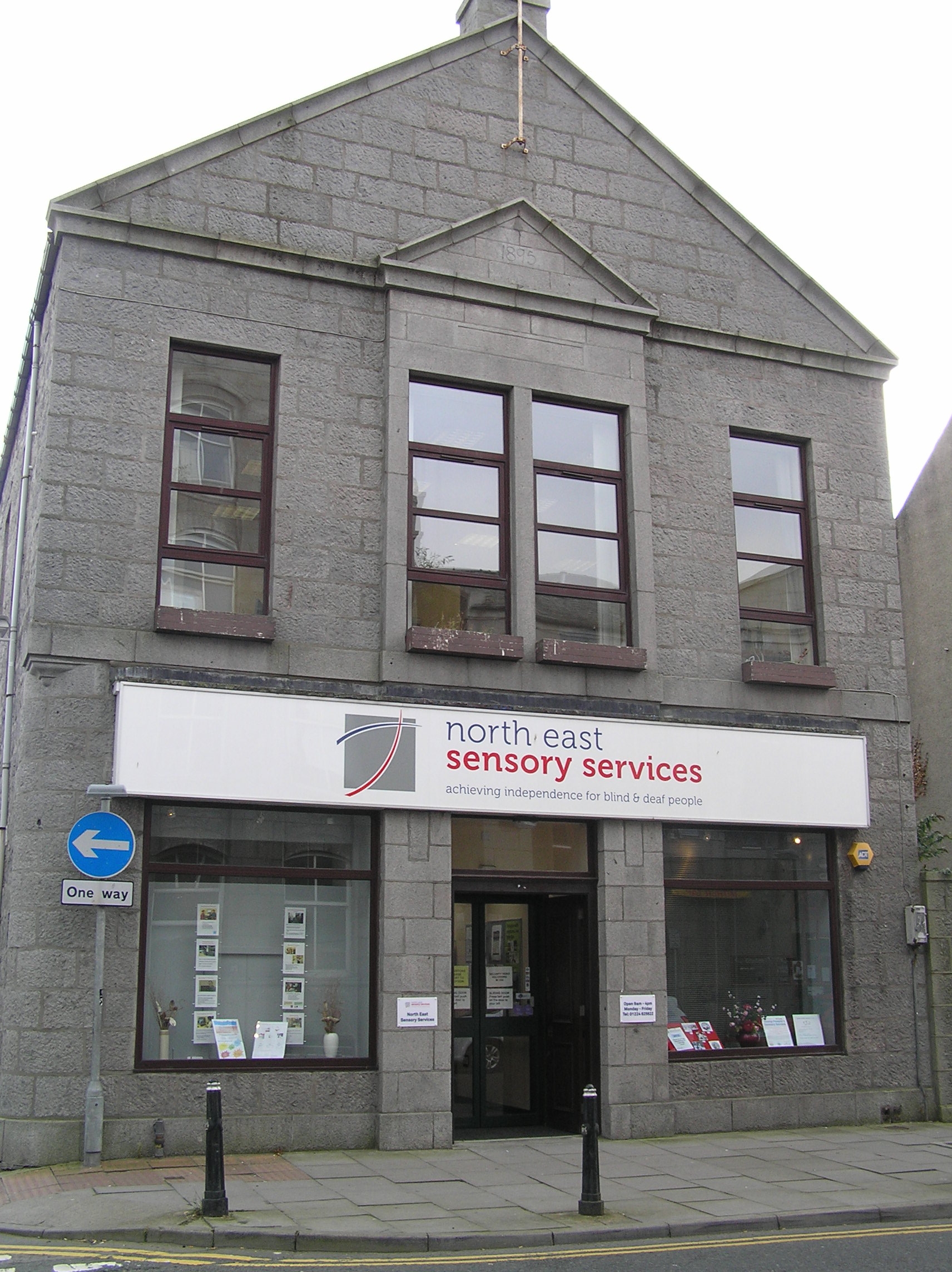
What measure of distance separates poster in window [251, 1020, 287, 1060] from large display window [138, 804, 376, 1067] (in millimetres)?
11

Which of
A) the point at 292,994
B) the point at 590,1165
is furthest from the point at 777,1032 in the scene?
the point at 292,994

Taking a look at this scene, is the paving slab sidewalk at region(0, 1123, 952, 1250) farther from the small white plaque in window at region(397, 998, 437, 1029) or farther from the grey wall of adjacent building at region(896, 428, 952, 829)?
the grey wall of adjacent building at region(896, 428, 952, 829)

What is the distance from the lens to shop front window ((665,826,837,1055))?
14.3 metres

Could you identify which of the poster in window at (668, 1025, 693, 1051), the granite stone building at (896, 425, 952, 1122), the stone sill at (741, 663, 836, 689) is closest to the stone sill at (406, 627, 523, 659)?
the stone sill at (741, 663, 836, 689)

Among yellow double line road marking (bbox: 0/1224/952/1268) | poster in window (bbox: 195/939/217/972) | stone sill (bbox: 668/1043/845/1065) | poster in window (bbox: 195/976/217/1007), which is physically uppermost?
poster in window (bbox: 195/939/217/972)

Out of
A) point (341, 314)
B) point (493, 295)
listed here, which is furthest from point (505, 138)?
point (341, 314)

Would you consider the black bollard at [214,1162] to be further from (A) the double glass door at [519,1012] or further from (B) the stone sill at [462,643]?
(B) the stone sill at [462,643]

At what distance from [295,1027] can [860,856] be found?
6743mm

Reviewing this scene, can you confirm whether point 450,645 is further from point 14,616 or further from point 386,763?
point 14,616

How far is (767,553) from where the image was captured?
15820 millimetres

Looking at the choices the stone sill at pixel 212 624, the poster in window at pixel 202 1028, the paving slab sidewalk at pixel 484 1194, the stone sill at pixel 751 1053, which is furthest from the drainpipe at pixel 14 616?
the stone sill at pixel 751 1053

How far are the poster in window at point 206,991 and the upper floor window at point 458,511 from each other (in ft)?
13.6

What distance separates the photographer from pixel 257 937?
12.7 meters

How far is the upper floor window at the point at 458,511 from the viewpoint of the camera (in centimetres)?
1401
